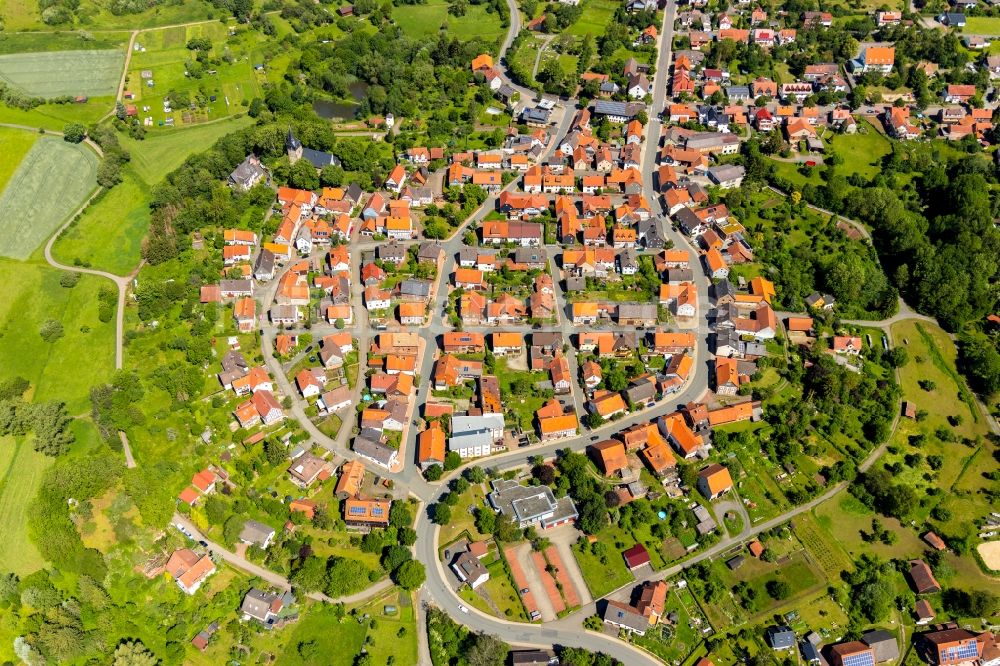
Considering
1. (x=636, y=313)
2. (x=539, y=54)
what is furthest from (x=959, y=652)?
(x=539, y=54)

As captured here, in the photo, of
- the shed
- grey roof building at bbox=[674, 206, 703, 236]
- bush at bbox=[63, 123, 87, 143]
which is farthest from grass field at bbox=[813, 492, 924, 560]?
bush at bbox=[63, 123, 87, 143]

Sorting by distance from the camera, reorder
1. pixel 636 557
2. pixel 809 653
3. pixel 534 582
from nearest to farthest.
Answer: pixel 809 653, pixel 534 582, pixel 636 557

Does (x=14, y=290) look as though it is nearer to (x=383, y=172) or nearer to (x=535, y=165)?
(x=383, y=172)

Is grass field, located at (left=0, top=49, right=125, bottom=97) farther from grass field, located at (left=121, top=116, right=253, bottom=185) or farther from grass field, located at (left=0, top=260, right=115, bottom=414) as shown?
grass field, located at (left=0, top=260, right=115, bottom=414)

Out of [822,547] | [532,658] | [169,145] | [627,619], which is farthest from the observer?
[169,145]

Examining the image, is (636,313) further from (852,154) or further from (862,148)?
(862,148)

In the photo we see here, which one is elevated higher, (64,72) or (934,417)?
(64,72)

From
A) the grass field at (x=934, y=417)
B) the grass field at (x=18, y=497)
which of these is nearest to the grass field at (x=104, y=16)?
the grass field at (x=18, y=497)
